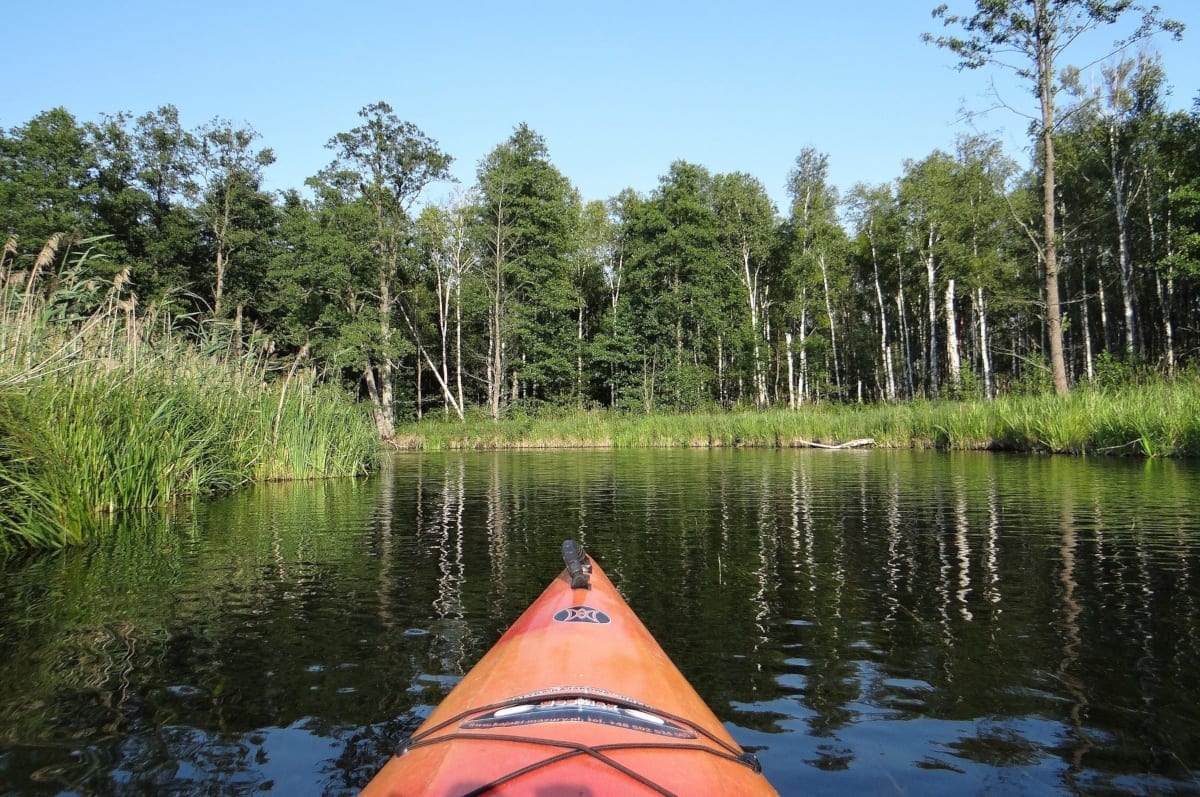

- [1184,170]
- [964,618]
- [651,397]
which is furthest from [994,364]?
[964,618]

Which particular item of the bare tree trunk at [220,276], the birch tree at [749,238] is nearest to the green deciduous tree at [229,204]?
the bare tree trunk at [220,276]

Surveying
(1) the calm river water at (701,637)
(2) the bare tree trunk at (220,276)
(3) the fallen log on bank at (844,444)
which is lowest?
(1) the calm river water at (701,637)

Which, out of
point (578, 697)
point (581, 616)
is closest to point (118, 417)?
point (581, 616)

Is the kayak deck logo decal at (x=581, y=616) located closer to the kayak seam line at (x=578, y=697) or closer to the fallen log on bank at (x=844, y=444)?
the kayak seam line at (x=578, y=697)

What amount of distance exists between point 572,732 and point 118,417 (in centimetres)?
765

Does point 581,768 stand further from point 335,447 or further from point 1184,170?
point 1184,170

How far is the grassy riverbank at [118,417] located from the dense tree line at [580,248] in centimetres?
1837

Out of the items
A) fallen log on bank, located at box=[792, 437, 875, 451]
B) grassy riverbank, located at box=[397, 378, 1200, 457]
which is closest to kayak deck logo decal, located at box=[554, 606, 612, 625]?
grassy riverbank, located at box=[397, 378, 1200, 457]

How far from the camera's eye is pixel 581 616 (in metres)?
3.00

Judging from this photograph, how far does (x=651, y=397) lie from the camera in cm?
3834

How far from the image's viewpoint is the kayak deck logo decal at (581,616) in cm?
297

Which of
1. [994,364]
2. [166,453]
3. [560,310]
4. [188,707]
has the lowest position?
[188,707]

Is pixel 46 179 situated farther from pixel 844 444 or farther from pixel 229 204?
pixel 844 444

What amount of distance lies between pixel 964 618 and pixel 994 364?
4722 cm
